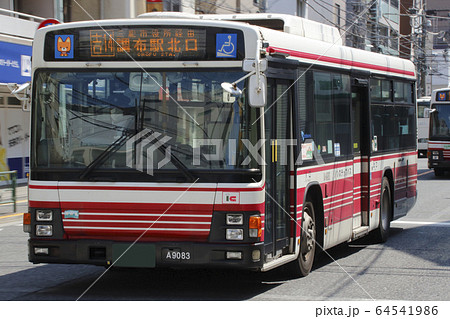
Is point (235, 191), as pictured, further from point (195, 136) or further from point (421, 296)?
point (421, 296)

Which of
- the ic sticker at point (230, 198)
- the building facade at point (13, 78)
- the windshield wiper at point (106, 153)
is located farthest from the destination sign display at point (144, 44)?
the building facade at point (13, 78)

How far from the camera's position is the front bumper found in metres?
8.16

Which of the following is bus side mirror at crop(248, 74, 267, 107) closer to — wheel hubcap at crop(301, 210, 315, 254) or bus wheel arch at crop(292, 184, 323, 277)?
Result: bus wheel arch at crop(292, 184, 323, 277)

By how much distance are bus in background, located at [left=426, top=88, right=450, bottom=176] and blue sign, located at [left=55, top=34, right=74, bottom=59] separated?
23.6 metres

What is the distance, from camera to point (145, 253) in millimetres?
8297

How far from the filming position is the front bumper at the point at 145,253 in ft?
26.8

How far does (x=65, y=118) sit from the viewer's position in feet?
28.0

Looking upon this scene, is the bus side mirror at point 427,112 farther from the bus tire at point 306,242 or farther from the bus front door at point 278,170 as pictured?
the bus front door at point 278,170

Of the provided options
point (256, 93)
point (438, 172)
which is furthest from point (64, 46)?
point (438, 172)

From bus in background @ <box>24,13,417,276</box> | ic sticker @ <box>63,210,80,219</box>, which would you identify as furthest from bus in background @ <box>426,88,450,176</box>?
ic sticker @ <box>63,210,80,219</box>

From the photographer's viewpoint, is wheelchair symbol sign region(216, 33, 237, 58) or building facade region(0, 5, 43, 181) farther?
building facade region(0, 5, 43, 181)

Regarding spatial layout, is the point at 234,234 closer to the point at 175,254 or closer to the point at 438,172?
the point at 175,254
